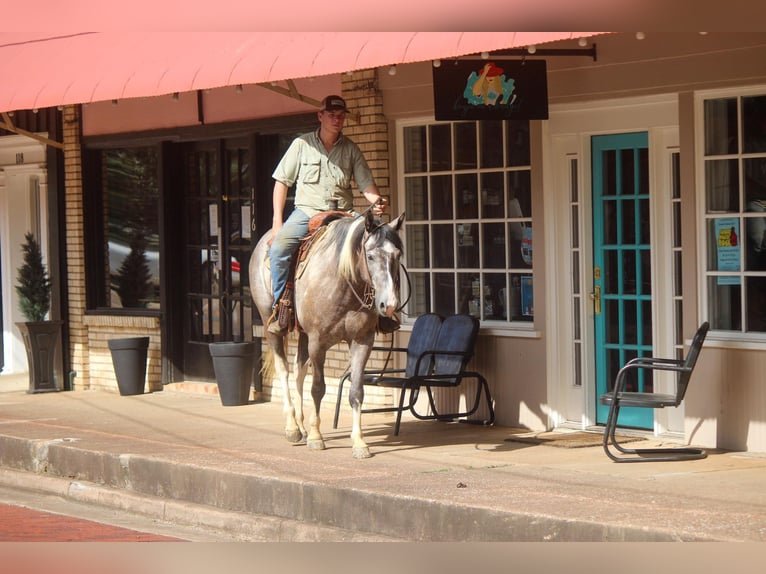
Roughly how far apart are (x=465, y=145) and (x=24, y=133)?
5.90m

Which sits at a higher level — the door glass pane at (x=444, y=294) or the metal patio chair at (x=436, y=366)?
the door glass pane at (x=444, y=294)

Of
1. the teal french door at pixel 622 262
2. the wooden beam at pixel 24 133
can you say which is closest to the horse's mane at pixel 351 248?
the teal french door at pixel 622 262

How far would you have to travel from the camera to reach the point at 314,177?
34.4 ft

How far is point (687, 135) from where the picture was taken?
10.2 m

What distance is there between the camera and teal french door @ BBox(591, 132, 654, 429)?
10.9 meters

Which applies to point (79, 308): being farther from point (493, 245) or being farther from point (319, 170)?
point (319, 170)

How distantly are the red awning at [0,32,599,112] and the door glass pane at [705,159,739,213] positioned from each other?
1.78 metres

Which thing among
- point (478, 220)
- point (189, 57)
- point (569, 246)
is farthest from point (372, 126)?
point (569, 246)

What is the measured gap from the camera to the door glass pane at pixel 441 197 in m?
12.2

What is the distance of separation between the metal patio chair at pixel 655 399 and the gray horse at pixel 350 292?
5.50ft

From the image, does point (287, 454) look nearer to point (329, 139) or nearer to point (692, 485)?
point (329, 139)

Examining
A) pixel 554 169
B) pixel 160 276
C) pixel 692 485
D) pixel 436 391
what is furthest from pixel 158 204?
pixel 692 485

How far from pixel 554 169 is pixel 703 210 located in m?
1.57

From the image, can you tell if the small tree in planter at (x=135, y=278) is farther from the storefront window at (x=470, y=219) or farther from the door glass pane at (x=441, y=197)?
the door glass pane at (x=441, y=197)
